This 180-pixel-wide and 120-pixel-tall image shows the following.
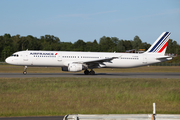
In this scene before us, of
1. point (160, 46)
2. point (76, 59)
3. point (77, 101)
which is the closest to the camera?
point (77, 101)

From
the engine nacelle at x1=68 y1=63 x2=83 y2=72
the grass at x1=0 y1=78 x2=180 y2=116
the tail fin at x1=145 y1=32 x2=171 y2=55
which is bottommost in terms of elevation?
the grass at x1=0 y1=78 x2=180 y2=116

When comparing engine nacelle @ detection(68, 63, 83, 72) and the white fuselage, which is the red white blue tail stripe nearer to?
the white fuselage

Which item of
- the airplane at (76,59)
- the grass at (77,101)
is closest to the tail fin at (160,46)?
the airplane at (76,59)

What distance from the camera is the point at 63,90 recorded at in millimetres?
20391

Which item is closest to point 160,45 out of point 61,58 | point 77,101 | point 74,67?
point 74,67

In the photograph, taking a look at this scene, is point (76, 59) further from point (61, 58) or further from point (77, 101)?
point (77, 101)

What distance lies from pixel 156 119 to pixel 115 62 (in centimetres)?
2981

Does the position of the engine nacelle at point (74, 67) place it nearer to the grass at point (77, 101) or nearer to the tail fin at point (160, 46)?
the grass at point (77, 101)

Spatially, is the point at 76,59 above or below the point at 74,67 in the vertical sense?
above

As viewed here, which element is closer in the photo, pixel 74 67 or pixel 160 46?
pixel 74 67

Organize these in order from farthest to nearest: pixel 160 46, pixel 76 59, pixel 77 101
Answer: pixel 160 46 → pixel 76 59 → pixel 77 101

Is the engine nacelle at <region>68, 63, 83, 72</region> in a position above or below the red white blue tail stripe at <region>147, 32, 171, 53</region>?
below

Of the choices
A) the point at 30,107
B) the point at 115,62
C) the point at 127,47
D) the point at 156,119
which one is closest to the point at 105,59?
the point at 115,62

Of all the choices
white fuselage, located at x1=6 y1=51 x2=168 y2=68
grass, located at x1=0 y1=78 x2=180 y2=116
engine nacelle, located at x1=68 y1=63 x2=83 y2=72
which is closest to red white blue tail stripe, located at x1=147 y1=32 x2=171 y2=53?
white fuselage, located at x1=6 y1=51 x2=168 y2=68
